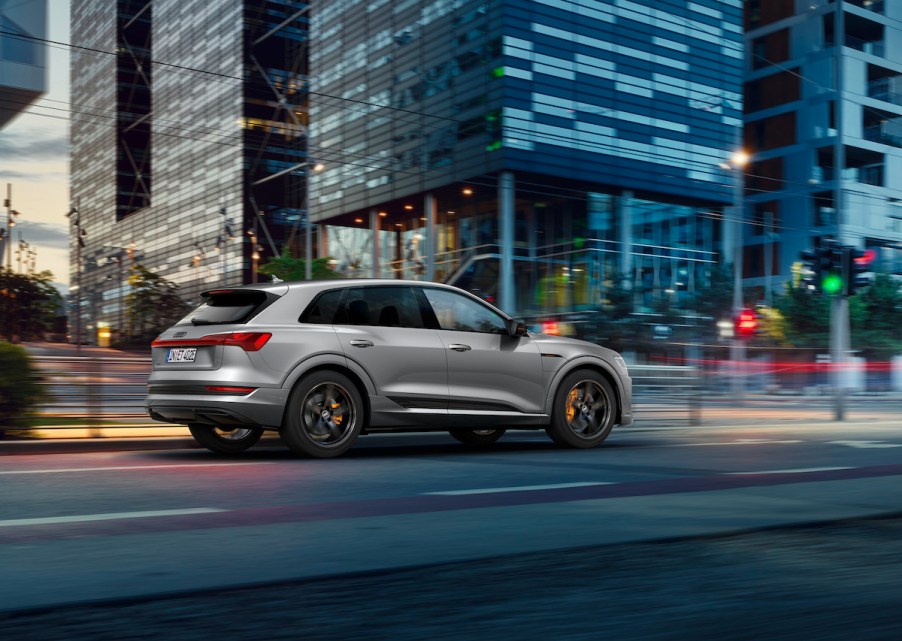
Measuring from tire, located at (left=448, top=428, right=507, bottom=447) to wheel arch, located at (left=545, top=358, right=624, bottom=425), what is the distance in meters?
1.10

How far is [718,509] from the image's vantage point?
5953 mm

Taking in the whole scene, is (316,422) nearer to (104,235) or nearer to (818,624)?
(818,624)

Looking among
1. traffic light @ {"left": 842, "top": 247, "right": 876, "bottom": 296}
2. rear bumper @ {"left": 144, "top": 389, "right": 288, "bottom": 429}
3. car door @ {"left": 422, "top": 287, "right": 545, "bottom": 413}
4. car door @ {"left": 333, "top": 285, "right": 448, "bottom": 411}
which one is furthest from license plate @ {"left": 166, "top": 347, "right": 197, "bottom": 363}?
traffic light @ {"left": 842, "top": 247, "right": 876, "bottom": 296}

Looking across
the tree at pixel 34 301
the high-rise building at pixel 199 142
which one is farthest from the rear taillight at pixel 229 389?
the high-rise building at pixel 199 142

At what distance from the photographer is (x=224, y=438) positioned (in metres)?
10.0

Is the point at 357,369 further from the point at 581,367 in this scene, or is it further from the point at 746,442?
the point at 746,442

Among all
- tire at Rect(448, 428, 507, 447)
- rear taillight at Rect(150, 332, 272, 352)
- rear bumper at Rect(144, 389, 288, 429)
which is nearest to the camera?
rear bumper at Rect(144, 389, 288, 429)

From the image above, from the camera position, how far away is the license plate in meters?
9.12

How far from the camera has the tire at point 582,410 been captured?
1050 centimetres

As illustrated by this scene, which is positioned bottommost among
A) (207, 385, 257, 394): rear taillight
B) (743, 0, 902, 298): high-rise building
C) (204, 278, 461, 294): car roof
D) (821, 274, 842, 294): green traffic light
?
(207, 385, 257, 394): rear taillight

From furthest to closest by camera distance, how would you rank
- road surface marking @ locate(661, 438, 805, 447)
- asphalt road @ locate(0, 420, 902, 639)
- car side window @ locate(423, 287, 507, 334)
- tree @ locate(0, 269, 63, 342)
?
1. tree @ locate(0, 269, 63, 342)
2. road surface marking @ locate(661, 438, 805, 447)
3. car side window @ locate(423, 287, 507, 334)
4. asphalt road @ locate(0, 420, 902, 639)

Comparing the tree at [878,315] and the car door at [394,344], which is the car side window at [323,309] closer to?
the car door at [394,344]

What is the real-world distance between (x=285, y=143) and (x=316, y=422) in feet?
297

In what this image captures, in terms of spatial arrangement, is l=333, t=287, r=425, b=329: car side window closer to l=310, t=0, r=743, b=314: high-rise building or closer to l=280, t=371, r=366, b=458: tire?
l=280, t=371, r=366, b=458: tire
